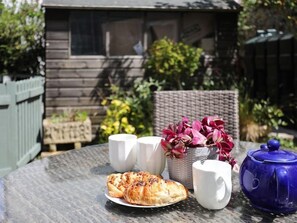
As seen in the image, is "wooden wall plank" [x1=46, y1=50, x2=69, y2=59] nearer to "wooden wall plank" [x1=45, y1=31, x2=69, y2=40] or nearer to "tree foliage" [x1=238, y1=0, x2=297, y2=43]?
"wooden wall plank" [x1=45, y1=31, x2=69, y2=40]

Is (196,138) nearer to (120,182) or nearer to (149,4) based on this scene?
(120,182)

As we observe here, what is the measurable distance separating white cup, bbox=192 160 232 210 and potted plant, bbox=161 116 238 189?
0.13 metres

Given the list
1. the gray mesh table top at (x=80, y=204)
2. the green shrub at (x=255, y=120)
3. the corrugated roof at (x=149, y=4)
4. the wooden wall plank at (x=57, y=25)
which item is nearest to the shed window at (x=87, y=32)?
the wooden wall plank at (x=57, y=25)

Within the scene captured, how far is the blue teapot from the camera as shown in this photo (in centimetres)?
100

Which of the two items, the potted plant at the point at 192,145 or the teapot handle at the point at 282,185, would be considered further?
the potted plant at the point at 192,145

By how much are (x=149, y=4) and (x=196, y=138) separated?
4.28 m

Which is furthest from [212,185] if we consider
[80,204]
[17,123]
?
[17,123]

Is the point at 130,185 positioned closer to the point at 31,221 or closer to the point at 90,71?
the point at 31,221

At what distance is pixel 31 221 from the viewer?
39.9 inches

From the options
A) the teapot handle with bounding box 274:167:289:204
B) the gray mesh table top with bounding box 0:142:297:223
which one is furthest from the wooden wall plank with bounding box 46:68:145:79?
the teapot handle with bounding box 274:167:289:204

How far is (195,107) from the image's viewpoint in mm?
2430

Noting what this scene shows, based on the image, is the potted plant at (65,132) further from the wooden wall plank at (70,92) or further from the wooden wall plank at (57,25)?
the wooden wall plank at (57,25)

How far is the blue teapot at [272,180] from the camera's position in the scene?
1.00 meters

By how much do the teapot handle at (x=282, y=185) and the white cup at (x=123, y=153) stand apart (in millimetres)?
575
